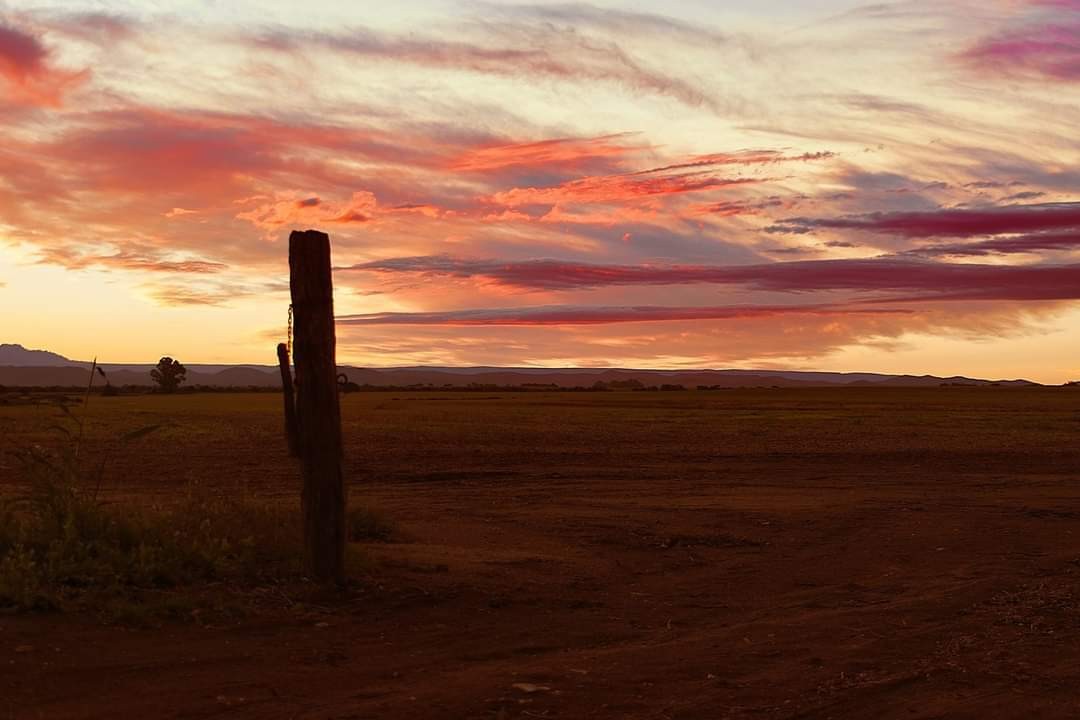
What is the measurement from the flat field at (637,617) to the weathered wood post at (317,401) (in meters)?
0.59

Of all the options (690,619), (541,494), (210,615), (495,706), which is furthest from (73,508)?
(541,494)

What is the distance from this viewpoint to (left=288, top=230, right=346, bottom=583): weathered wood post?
9484 mm

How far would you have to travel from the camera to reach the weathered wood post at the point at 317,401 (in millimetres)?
9484

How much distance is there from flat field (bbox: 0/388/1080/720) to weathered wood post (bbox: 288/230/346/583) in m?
0.59

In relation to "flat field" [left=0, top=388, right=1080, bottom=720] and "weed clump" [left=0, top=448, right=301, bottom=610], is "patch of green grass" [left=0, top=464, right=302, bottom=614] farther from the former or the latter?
"flat field" [left=0, top=388, right=1080, bottom=720]

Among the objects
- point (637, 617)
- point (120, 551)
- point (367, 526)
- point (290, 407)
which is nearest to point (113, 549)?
point (120, 551)

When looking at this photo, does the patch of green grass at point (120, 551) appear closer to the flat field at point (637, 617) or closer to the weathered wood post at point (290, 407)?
the flat field at point (637, 617)

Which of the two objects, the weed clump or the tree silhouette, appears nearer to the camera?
the weed clump

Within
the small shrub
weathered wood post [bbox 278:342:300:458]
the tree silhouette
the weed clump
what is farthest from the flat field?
the tree silhouette

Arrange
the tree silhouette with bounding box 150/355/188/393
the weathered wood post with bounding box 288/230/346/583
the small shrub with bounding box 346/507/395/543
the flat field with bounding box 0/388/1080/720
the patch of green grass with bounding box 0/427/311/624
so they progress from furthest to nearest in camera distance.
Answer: the tree silhouette with bounding box 150/355/188/393
the small shrub with bounding box 346/507/395/543
the weathered wood post with bounding box 288/230/346/583
the patch of green grass with bounding box 0/427/311/624
the flat field with bounding box 0/388/1080/720

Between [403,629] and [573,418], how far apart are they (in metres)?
Answer: 33.3

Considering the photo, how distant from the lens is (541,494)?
1834 cm

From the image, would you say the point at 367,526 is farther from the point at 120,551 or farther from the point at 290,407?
the point at 120,551

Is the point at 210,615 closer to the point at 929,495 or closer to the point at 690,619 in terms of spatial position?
the point at 690,619
